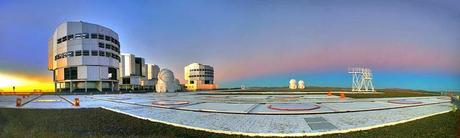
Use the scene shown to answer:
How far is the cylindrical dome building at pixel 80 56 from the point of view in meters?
54.9

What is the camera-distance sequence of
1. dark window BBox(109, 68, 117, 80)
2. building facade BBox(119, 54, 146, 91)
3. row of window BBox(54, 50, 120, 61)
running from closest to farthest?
row of window BBox(54, 50, 120, 61), dark window BBox(109, 68, 117, 80), building facade BBox(119, 54, 146, 91)

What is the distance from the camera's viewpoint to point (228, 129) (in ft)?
24.9

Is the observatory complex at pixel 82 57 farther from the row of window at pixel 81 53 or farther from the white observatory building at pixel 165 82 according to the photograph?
the white observatory building at pixel 165 82

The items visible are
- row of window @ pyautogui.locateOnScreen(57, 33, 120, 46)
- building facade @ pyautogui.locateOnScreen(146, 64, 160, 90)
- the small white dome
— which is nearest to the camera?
the small white dome

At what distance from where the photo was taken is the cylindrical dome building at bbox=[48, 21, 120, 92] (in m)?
54.9

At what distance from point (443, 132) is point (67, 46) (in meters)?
59.0

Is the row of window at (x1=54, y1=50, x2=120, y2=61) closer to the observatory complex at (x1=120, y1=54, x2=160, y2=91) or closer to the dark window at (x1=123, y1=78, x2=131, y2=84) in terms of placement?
the observatory complex at (x1=120, y1=54, x2=160, y2=91)

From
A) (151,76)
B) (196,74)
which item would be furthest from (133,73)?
(196,74)

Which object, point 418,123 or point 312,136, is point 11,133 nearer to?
point 312,136

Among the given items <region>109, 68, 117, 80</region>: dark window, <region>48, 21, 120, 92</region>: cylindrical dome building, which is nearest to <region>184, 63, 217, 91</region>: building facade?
<region>109, 68, 117, 80</region>: dark window

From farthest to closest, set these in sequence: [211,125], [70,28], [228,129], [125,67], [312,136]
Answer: [125,67], [70,28], [211,125], [228,129], [312,136]

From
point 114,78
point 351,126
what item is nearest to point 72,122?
point 351,126

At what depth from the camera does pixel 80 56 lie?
55312 mm

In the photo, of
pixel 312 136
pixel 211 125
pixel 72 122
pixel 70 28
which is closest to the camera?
pixel 312 136
